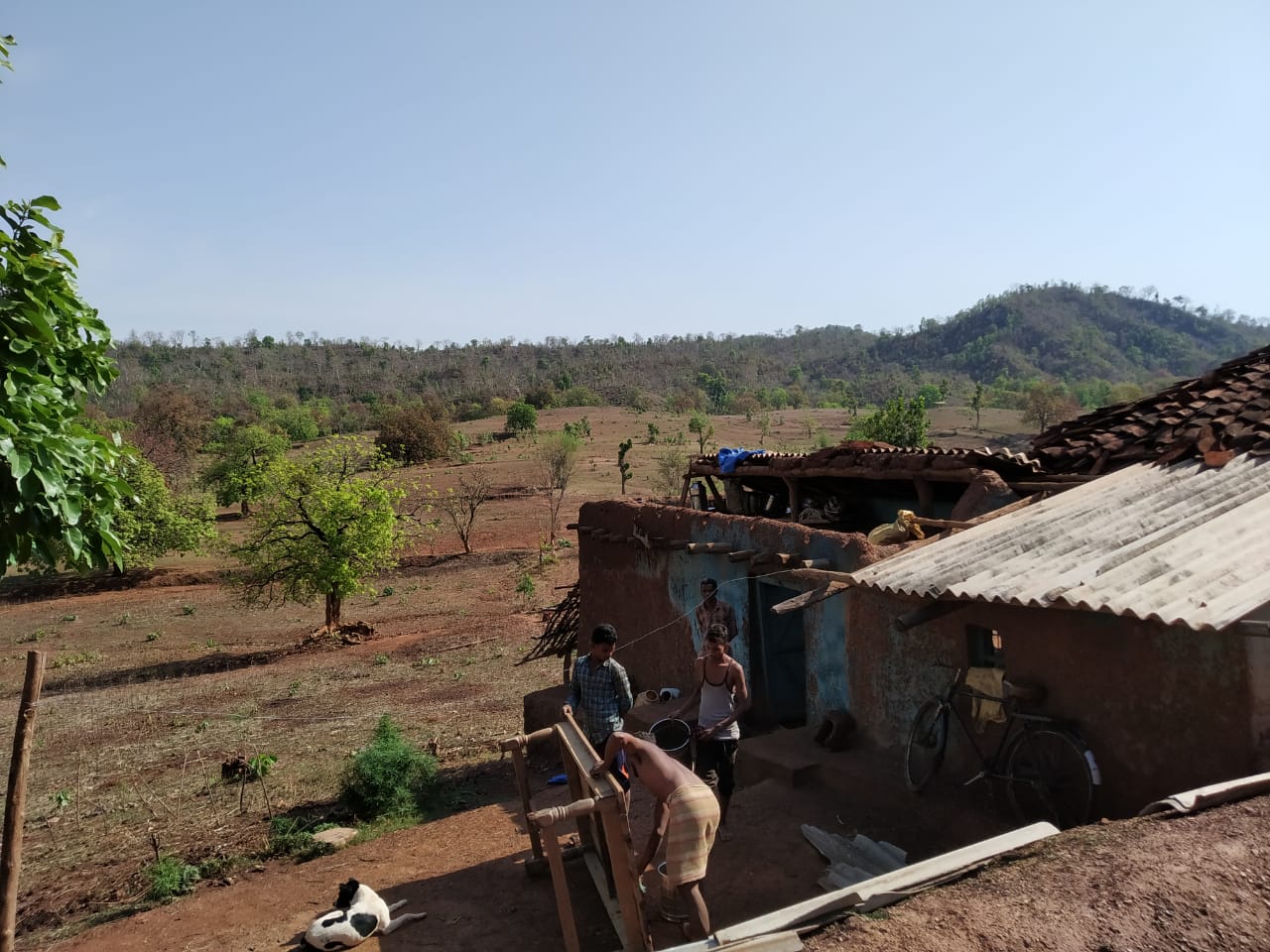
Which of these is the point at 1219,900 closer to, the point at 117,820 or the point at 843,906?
the point at 843,906

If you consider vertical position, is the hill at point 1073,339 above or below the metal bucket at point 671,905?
above

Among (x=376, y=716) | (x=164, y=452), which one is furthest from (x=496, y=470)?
(x=376, y=716)

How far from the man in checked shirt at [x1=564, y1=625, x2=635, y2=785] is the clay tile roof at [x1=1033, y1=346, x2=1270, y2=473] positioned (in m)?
5.03

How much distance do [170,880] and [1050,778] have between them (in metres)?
7.01

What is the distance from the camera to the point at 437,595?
25625 millimetres

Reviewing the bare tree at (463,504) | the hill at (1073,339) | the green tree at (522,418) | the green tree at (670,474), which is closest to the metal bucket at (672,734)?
the bare tree at (463,504)

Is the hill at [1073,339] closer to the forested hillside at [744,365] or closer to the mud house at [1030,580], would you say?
the forested hillside at [744,365]

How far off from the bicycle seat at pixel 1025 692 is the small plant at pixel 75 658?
2040 cm

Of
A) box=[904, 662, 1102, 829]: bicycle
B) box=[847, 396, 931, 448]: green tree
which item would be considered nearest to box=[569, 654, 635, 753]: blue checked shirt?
box=[904, 662, 1102, 829]: bicycle

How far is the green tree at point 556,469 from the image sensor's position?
117 ft

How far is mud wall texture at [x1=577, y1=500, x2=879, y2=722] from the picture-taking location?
805cm

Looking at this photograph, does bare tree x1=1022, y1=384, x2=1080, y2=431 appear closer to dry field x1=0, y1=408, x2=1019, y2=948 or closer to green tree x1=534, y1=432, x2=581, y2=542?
green tree x1=534, y1=432, x2=581, y2=542

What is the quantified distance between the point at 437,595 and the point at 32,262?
22.1m

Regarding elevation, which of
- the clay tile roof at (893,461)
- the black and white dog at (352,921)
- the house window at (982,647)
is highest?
the clay tile roof at (893,461)
